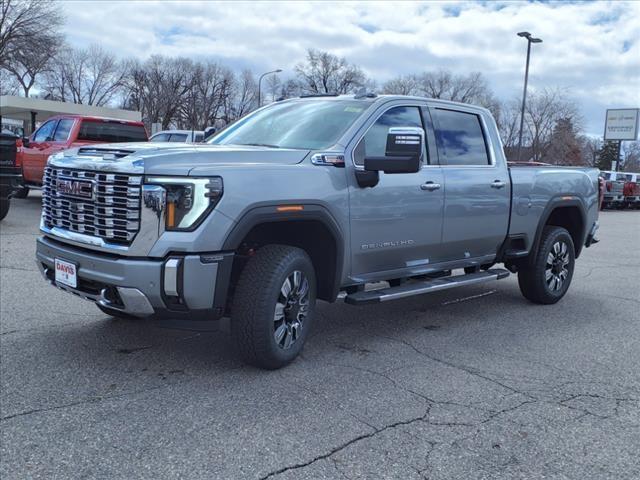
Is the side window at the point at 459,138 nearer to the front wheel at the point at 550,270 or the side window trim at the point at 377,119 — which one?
the side window trim at the point at 377,119

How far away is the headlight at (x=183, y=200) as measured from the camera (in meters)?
3.75

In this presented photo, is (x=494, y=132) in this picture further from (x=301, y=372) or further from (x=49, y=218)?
(x=49, y=218)

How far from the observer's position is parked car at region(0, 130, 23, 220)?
1061 cm

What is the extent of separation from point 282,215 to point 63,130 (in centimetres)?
1144

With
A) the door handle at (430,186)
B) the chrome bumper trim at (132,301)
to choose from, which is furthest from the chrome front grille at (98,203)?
the door handle at (430,186)

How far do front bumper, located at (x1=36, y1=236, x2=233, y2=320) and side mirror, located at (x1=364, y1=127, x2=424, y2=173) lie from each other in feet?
4.37

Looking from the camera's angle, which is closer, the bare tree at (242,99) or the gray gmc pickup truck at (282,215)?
the gray gmc pickup truck at (282,215)

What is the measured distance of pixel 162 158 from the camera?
3809 millimetres

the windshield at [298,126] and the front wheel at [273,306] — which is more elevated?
the windshield at [298,126]

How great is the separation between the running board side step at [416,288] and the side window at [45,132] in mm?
11526

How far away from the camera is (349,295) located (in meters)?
4.77

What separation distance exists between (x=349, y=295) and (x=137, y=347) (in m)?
1.67

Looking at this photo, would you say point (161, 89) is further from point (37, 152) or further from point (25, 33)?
point (37, 152)

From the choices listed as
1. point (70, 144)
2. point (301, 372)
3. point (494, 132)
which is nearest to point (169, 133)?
point (70, 144)
